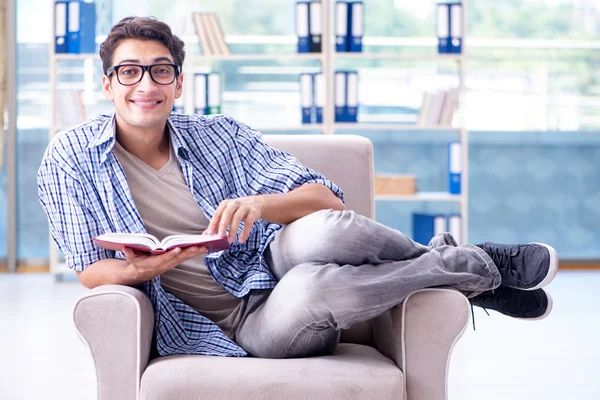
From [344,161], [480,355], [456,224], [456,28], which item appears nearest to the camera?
[344,161]

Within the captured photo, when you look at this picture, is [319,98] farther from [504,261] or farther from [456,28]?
[504,261]

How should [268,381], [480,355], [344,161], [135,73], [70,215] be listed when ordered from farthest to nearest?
[480,355], [344,161], [135,73], [70,215], [268,381]

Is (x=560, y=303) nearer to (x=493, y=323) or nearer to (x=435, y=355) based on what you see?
(x=493, y=323)

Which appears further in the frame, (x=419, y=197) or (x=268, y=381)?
(x=419, y=197)

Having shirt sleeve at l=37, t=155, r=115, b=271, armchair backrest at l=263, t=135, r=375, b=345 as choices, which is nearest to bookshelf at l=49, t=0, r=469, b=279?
armchair backrest at l=263, t=135, r=375, b=345

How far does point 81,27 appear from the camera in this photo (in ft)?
16.4

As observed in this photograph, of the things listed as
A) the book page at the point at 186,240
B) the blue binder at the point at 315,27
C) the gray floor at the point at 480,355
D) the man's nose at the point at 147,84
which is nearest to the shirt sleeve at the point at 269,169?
the man's nose at the point at 147,84

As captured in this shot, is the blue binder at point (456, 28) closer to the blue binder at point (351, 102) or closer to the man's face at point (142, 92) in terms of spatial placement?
the blue binder at point (351, 102)

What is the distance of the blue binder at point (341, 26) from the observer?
15.9 ft

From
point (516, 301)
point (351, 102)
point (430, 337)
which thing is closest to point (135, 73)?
point (430, 337)

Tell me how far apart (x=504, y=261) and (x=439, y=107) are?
124 inches

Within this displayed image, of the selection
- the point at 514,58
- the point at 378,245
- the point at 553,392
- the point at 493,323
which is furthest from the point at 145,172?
the point at 514,58

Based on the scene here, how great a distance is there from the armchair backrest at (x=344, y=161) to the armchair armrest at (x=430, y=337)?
20.6 inches

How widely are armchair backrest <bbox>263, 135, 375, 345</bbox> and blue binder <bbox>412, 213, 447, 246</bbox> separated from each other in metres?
2.81
